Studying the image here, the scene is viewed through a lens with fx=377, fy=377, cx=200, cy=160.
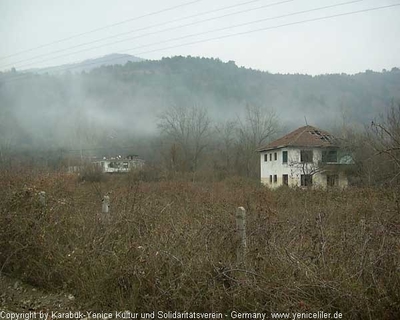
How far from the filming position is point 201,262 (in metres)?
5.02

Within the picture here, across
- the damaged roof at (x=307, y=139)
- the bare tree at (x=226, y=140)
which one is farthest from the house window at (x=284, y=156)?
the bare tree at (x=226, y=140)

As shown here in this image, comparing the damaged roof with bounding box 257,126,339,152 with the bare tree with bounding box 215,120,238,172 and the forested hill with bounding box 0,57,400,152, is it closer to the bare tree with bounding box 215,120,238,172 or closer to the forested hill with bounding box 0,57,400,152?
the forested hill with bounding box 0,57,400,152

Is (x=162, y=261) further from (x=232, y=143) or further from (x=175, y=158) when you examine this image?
(x=232, y=143)

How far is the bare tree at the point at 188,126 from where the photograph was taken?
5984 centimetres

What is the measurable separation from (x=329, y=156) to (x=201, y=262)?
34.2 metres

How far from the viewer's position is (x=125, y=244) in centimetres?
614

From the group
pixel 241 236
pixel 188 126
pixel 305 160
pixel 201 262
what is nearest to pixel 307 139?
pixel 305 160

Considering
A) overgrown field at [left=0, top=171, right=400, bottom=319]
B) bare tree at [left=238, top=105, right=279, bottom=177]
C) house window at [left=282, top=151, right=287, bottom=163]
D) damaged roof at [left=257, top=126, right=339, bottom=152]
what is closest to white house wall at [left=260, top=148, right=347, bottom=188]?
house window at [left=282, top=151, right=287, bottom=163]

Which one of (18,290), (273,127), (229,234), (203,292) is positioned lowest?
(18,290)

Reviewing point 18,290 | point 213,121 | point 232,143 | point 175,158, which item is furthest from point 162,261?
point 213,121

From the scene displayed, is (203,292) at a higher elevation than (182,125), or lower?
lower

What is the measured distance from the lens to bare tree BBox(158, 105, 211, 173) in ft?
196

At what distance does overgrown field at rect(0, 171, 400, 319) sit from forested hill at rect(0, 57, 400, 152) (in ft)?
105

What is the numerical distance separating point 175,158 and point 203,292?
4808cm
